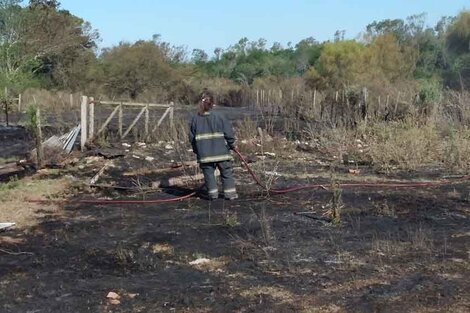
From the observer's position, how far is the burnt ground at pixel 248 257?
5.25 meters

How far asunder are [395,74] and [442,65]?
8.59m

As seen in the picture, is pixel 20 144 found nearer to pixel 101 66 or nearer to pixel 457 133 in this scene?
pixel 457 133

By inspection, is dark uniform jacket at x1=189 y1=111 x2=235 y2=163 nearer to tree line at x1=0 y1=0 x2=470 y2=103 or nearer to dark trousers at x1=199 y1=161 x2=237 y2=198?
dark trousers at x1=199 y1=161 x2=237 y2=198

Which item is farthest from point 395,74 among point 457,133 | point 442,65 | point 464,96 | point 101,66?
point 457,133

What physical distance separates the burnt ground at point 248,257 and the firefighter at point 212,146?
289 millimetres

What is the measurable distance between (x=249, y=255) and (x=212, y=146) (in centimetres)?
342

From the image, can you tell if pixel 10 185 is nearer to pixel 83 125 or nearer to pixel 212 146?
pixel 212 146

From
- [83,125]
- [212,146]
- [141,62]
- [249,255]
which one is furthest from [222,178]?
[141,62]

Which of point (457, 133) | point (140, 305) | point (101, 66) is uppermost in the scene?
point (101, 66)

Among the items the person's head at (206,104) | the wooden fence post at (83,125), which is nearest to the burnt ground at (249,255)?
the person's head at (206,104)

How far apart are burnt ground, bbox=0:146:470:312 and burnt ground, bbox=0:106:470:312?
0.01 metres

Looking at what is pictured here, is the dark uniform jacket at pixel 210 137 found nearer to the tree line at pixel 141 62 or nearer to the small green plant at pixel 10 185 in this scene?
the small green plant at pixel 10 185

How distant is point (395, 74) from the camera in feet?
172

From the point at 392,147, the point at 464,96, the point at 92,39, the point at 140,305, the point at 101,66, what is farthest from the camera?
the point at 92,39
